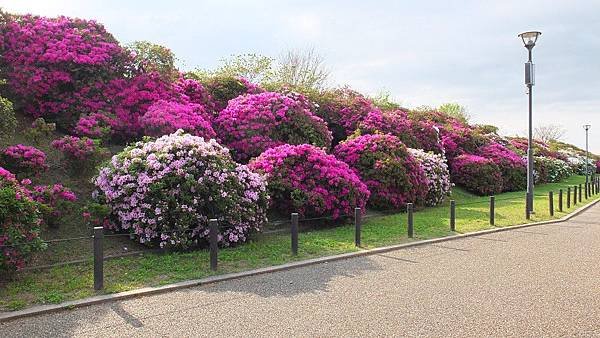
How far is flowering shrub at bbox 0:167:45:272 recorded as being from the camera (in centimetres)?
627

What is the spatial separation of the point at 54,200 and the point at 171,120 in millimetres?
4701

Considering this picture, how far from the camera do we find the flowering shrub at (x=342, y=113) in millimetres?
21016

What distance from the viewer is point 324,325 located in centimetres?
519

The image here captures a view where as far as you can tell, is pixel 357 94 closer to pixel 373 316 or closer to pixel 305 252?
pixel 305 252

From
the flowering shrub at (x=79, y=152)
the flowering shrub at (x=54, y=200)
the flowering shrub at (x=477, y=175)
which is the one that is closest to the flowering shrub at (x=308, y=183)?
the flowering shrub at (x=79, y=152)

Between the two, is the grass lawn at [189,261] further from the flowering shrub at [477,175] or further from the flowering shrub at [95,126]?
the flowering shrub at [477,175]

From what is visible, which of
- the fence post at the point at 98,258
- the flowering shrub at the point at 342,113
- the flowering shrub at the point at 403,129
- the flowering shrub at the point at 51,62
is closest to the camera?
the fence post at the point at 98,258

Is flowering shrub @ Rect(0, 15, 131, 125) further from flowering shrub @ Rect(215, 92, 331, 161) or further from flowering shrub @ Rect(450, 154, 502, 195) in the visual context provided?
flowering shrub @ Rect(450, 154, 502, 195)

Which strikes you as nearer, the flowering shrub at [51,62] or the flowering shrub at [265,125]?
the flowering shrub at [51,62]

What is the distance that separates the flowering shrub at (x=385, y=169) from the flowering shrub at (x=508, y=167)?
13662 millimetres

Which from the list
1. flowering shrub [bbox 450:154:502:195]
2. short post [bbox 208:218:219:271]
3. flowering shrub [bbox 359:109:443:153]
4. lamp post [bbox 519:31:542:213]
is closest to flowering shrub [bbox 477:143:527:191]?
flowering shrub [bbox 450:154:502:195]

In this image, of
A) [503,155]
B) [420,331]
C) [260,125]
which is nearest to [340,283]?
[420,331]

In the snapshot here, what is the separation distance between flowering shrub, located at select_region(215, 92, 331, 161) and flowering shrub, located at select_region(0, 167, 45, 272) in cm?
869

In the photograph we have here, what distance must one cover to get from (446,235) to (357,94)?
13.5 metres
